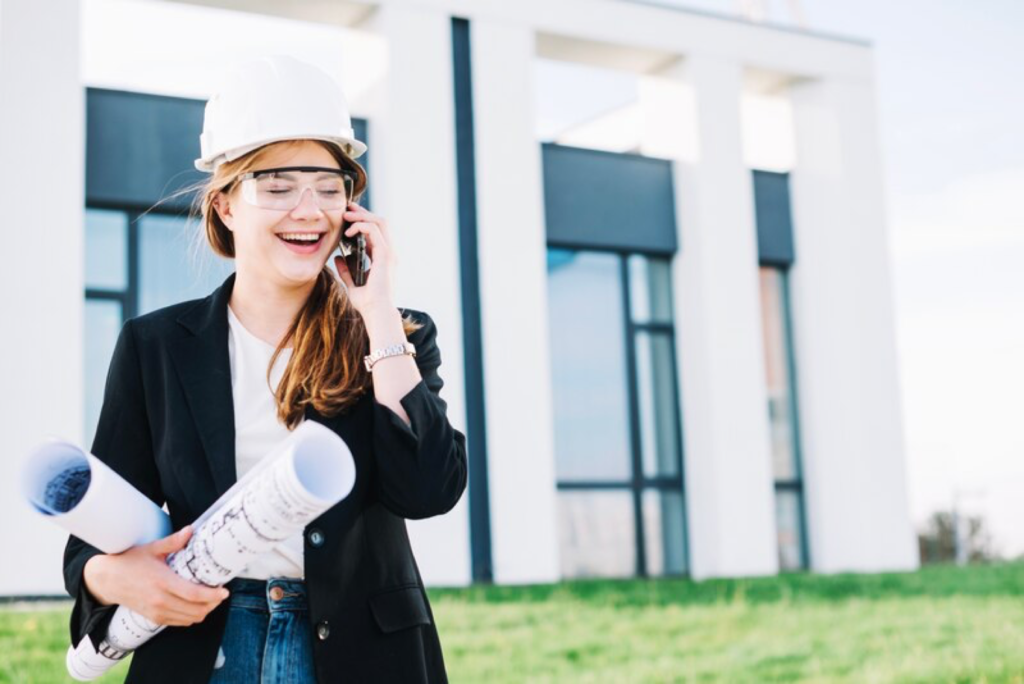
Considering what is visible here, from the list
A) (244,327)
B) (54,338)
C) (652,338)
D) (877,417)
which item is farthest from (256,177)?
(877,417)

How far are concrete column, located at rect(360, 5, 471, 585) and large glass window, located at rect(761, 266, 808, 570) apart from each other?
422 cm

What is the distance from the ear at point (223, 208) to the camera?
2.15 metres

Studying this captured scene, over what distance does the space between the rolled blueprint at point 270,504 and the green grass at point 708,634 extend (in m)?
5.04

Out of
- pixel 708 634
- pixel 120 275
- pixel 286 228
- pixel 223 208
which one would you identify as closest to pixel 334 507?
pixel 286 228

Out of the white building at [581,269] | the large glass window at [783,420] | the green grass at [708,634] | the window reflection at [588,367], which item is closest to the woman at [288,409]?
the green grass at [708,634]

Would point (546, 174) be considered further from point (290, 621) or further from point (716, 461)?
point (290, 621)

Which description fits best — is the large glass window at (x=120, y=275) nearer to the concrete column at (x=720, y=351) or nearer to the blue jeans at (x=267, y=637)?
the concrete column at (x=720, y=351)

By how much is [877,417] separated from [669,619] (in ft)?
21.2

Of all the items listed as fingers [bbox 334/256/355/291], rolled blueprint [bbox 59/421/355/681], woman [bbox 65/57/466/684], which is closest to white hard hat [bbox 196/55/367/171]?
woman [bbox 65/57/466/684]

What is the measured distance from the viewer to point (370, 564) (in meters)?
1.98

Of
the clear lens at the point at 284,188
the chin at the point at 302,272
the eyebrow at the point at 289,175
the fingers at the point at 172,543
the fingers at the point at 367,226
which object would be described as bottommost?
the fingers at the point at 172,543

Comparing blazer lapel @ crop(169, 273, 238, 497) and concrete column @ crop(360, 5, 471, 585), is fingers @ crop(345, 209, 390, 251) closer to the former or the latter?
blazer lapel @ crop(169, 273, 238, 497)

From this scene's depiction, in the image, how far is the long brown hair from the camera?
201 cm

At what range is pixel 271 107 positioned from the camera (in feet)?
6.49
